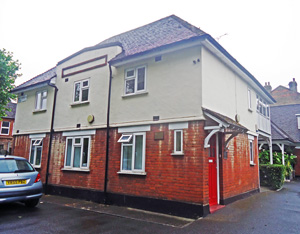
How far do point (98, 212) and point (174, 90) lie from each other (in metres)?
4.48

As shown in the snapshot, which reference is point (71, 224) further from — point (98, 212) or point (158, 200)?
point (158, 200)

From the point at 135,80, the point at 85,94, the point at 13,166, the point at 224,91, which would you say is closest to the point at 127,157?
the point at 135,80

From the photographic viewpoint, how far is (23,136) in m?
12.6

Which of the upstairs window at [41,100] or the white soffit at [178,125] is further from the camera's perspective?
the upstairs window at [41,100]

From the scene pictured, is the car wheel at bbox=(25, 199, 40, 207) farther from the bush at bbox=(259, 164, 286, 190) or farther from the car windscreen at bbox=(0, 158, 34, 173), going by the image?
the bush at bbox=(259, 164, 286, 190)

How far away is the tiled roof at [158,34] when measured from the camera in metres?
8.22

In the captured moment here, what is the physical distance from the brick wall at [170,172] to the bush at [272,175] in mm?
7730

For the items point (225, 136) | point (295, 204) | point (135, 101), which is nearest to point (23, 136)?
point (135, 101)

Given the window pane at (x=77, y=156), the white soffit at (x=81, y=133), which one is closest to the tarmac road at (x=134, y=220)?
the window pane at (x=77, y=156)

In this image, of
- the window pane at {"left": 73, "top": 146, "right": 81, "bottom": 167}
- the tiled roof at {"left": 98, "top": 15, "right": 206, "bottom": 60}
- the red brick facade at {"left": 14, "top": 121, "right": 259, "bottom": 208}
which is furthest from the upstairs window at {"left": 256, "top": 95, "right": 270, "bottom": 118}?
the window pane at {"left": 73, "top": 146, "right": 81, "bottom": 167}

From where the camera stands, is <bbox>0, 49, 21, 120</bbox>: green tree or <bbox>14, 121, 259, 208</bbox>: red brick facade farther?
<bbox>0, 49, 21, 120</bbox>: green tree

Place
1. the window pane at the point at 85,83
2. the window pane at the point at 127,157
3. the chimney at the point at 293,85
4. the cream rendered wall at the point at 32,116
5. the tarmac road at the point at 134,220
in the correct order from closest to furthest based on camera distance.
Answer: the tarmac road at the point at 134,220 → the window pane at the point at 127,157 → the window pane at the point at 85,83 → the cream rendered wall at the point at 32,116 → the chimney at the point at 293,85

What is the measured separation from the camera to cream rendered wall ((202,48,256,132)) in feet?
25.4

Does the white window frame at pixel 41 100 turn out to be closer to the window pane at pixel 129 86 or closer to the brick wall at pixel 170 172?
the window pane at pixel 129 86
